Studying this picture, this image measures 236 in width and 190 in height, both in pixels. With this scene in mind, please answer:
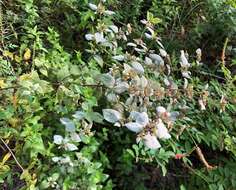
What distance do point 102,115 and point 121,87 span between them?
0.64 ft

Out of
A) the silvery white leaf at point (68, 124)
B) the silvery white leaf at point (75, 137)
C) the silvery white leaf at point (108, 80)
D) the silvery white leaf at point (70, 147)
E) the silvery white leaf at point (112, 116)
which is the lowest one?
the silvery white leaf at point (70, 147)

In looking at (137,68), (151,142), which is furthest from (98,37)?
(151,142)

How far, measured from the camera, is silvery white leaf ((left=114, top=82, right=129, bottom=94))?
1.66 metres

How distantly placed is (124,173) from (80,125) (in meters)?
0.30

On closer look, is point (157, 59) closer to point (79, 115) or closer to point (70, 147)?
point (79, 115)

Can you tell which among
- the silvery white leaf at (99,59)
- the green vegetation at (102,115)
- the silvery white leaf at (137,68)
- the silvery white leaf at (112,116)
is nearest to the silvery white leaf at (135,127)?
the green vegetation at (102,115)

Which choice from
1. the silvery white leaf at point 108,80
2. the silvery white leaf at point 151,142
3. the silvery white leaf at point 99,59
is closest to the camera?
the silvery white leaf at point 151,142

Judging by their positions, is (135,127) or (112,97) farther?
(112,97)

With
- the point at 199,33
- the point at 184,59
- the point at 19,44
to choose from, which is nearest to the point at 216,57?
the point at 199,33

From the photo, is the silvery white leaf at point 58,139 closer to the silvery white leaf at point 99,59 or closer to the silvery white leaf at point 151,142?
the silvery white leaf at point 151,142

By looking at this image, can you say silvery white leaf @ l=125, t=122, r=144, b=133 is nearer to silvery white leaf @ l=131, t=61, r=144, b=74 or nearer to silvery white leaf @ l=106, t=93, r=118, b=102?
silvery white leaf @ l=106, t=93, r=118, b=102

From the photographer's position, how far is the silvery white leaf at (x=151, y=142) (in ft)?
4.78

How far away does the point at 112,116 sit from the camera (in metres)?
1.61

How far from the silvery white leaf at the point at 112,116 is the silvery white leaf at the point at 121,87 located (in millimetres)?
84
